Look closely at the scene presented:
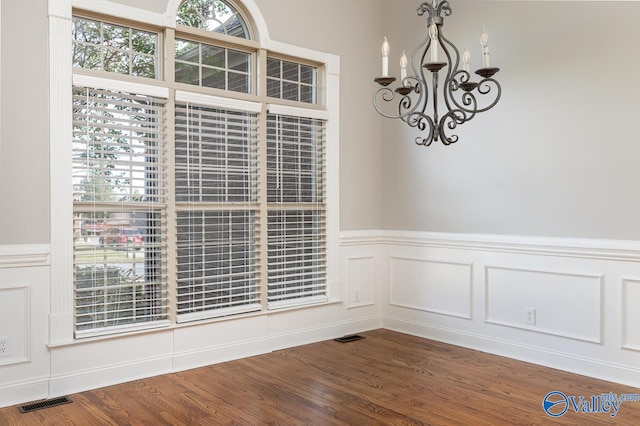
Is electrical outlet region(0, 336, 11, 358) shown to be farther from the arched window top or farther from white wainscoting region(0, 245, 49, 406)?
the arched window top

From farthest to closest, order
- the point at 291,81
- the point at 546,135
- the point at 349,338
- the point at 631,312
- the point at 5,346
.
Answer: the point at 349,338
the point at 291,81
the point at 546,135
the point at 631,312
the point at 5,346

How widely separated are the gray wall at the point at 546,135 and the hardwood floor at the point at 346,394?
106 centimetres

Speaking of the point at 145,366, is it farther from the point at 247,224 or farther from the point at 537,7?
the point at 537,7

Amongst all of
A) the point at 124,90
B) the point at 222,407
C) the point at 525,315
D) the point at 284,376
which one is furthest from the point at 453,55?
the point at 222,407

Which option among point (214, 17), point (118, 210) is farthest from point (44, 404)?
point (214, 17)

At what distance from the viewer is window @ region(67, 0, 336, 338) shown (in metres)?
3.43

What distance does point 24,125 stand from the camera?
3.16m

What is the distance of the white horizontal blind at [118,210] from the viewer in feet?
11.1

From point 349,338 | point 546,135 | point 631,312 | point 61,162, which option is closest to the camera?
point 61,162

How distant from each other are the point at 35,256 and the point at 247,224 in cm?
151

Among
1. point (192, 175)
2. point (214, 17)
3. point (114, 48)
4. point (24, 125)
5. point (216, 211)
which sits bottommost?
point (216, 211)

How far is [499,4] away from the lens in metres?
4.11

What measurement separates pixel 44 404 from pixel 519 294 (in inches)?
129

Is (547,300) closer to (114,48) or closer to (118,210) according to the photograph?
(118,210)
